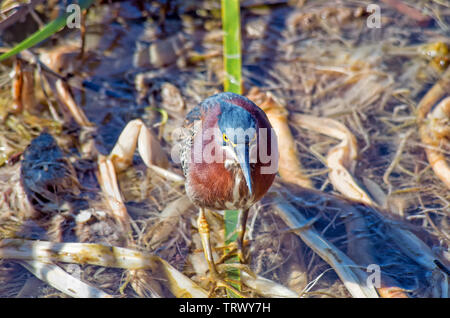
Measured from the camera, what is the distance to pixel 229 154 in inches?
110

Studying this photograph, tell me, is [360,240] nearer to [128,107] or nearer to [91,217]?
[91,217]

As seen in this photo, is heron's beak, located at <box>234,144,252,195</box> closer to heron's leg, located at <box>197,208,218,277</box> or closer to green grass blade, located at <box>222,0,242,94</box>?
heron's leg, located at <box>197,208,218,277</box>

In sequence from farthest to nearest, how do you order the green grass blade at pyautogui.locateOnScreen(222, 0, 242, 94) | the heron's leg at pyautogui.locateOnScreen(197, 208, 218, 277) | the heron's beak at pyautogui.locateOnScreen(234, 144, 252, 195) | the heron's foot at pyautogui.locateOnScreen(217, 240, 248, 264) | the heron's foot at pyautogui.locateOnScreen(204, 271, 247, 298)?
the green grass blade at pyautogui.locateOnScreen(222, 0, 242, 94), the heron's foot at pyautogui.locateOnScreen(217, 240, 248, 264), the heron's leg at pyautogui.locateOnScreen(197, 208, 218, 277), the heron's foot at pyautogui.locateOnScreen(204, 271, 247, 298), the heron's beak at pyautogui.locateOnScreen(234, 144, 252, 195)

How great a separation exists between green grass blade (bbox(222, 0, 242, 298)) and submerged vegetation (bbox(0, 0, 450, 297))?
0.06 ft

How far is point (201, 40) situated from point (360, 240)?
Answer: 270cm

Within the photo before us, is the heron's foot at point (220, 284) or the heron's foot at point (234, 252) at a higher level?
the heron's foot at point (234, 252)

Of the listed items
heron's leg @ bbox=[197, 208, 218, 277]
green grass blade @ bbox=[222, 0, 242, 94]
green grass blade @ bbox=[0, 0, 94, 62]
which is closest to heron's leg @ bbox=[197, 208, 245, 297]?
heron's leg @ bbox=[197, 208, 218, 277]

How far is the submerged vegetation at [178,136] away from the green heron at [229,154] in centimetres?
61

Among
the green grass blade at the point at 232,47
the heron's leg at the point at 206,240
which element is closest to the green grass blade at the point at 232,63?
the green grass blade at the point at 232,47

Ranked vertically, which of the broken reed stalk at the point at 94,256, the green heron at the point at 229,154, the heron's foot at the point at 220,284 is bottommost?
the heron's foot at the point at 220,284

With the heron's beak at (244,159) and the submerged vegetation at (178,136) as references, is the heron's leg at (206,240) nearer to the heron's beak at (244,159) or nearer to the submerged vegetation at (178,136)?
the submerged vegetation at (178,136)

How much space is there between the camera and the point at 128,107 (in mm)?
4477

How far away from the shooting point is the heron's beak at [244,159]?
2619mm

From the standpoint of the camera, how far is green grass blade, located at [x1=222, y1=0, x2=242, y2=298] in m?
3.56
